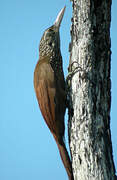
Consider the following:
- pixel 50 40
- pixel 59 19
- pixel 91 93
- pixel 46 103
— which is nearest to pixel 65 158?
pixel 46 103

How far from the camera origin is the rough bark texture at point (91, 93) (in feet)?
8.06

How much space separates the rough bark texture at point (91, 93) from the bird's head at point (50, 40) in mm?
282

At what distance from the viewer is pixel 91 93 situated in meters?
2.49

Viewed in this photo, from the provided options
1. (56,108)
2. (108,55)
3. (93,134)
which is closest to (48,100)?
(56,108)

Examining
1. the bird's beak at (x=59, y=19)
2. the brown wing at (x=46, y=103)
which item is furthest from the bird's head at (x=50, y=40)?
the brown wing at (x=46, y=103)

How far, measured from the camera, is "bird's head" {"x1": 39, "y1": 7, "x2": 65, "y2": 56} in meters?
2.76

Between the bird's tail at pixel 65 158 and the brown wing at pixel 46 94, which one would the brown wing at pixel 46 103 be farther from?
the bird's tail at pixel 65 158

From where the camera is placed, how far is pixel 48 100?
99.7 inches

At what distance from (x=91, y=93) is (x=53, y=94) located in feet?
1.19

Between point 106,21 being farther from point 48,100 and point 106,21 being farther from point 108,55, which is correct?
point 48,100

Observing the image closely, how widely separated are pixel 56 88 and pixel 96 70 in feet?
1.38

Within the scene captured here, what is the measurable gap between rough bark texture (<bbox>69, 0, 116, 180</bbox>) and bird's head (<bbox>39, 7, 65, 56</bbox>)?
28cm

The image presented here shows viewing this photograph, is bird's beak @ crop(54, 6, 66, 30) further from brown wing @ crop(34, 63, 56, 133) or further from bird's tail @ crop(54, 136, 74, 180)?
bird's tail @ crop(54, 136, 74, 180)

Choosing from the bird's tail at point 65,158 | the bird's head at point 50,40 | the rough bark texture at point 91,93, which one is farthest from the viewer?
the bird's head at point 50,40
